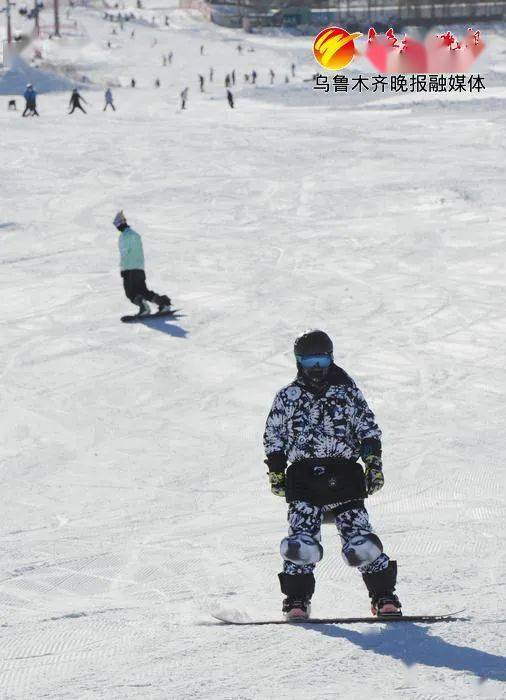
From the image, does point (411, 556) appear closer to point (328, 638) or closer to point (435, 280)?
point (328, 638)

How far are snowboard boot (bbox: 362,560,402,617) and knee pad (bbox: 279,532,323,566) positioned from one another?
27cm

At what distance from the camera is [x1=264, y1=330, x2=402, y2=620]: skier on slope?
473cm

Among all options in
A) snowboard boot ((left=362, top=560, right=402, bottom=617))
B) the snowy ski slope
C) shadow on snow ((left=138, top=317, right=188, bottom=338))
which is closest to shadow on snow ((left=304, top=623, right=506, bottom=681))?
the snowy ski slope

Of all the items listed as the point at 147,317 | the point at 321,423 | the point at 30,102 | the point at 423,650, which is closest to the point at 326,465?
the point at 321,423

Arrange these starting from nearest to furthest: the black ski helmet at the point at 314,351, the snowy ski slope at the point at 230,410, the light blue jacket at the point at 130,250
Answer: the snowy ski slope at the point at 230,410 → the black ski helmet at the point at 314,351 → the light blue jacket at the point at 130,250

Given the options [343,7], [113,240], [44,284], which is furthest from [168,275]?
[343,7]

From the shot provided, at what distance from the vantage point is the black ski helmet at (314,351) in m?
4.62

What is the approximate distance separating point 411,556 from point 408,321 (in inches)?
262

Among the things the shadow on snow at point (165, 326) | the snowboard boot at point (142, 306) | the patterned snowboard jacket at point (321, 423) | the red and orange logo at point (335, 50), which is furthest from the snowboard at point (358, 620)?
the red and orange logo at point (335, 50)

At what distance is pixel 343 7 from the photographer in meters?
86.5

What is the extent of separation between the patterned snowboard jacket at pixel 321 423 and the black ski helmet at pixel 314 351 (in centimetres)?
5

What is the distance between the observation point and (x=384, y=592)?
190 inches

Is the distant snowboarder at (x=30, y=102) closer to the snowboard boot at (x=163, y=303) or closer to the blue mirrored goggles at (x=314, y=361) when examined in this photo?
the snowboard boot at (x=163, y=303)

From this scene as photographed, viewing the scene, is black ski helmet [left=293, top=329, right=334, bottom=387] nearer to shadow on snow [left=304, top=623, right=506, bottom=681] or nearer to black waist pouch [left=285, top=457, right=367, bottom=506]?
black waist pouch [left=285, top=457, right=367, bottom=506]
